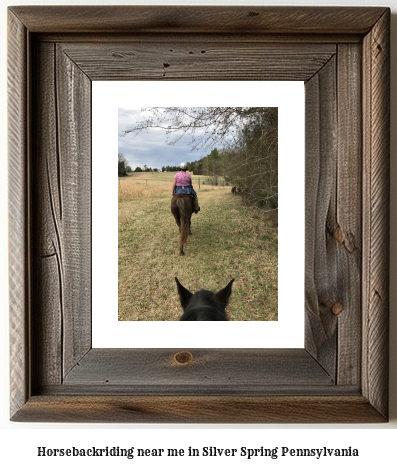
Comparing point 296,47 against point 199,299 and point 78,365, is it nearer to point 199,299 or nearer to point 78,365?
point 199,299

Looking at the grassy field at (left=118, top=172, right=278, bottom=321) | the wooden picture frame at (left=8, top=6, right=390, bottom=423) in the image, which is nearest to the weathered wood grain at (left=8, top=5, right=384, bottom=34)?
the wooden picture frame at (left=8, top=6, right=390, bottom=423)

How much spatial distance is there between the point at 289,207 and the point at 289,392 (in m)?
0.28

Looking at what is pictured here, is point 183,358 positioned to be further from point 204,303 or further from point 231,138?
point 231,138

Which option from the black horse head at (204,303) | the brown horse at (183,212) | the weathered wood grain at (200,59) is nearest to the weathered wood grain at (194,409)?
the black horse head at (204,303)

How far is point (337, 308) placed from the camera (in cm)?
61

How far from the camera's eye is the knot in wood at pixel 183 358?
0.61m

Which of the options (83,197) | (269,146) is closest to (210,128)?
(269,146)

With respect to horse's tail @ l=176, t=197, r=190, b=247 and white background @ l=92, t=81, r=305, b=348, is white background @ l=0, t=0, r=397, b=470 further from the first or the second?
horse's tail @ l=176, t=197, r=190, b=247

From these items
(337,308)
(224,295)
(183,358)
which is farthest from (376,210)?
(183,358)

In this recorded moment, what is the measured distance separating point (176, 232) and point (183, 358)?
0.64 ft

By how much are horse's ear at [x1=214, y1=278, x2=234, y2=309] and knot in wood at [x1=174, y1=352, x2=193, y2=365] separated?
0.30 feet

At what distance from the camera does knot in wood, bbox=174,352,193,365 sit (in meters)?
0.61

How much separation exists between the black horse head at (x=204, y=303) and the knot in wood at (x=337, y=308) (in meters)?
0.16

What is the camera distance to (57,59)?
60 cm
